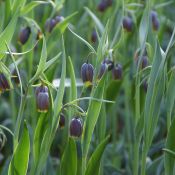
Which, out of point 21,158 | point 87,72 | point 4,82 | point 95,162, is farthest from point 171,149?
point 4,82

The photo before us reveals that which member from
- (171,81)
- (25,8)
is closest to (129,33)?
(25,8)

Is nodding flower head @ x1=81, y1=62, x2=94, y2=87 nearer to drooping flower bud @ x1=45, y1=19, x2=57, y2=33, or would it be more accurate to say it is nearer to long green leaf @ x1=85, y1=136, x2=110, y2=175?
long green leaf @ x1=85, y1=136, x2=110, y2=175

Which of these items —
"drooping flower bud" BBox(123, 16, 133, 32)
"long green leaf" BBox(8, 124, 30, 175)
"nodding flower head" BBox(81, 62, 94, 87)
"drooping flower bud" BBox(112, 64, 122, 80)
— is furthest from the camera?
"drooping flower bud" BBox(123, 16, 133, 32)

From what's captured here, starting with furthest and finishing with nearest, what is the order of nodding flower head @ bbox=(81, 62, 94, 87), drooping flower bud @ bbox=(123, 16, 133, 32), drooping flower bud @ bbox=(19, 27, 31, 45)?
drooping flower bud @ bbox=(123, 16, 133, 32), drooping flower bud @ bbox=(19, 27, 31, 45), nodding flower head @ bbox=(81, 62, 94, 87)

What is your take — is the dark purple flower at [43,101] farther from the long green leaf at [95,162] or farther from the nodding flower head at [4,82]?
the long green leaf at [95,162]

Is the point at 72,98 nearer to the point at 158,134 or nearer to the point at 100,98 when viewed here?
the point at 100,98

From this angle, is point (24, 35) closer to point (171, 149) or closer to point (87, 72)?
point (87, 72)

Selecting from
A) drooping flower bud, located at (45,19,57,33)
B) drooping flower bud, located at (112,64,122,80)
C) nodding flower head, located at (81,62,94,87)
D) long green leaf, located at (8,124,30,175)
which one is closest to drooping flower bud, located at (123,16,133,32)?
drooping flower bud, located at (45,19,57,33)
